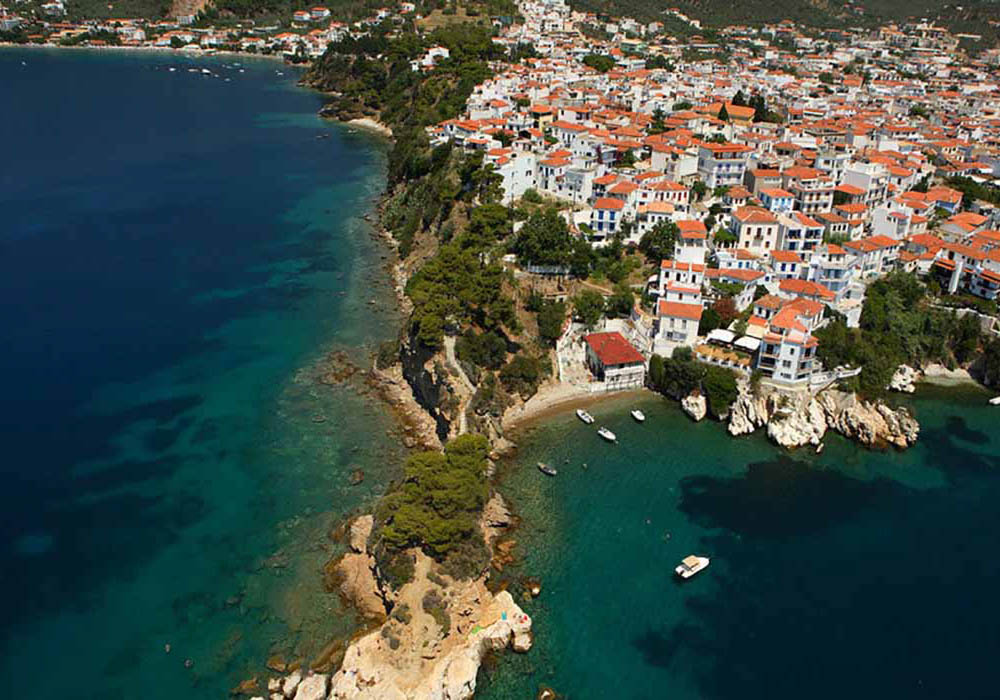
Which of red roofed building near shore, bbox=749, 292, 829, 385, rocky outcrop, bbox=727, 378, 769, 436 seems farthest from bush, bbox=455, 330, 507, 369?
red roofed building near shore, bbox=749, 292, 829, 385

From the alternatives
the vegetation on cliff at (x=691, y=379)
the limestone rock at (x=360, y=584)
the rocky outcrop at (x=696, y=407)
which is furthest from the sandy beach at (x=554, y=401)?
the limestone rock at (x=360, y=584)

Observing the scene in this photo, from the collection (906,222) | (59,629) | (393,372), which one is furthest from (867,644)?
(906,222)

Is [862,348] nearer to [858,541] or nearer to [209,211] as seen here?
[858,541]

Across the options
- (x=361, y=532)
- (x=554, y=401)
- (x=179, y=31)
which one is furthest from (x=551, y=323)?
(x=179, y=31)

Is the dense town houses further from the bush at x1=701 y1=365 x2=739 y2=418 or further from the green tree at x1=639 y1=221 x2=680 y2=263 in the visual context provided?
the bush at x1=701 y1=365 x2=739 y2=418

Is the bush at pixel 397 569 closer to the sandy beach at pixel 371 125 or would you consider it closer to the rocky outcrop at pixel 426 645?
the rocky outcrop at pixel 426 645
